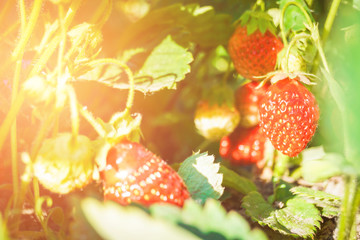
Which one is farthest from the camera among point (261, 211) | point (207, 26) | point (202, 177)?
point (207, 26)

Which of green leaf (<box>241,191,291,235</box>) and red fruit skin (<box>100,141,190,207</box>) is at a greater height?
red fruit skin (<box>100,141,190,207</box>)

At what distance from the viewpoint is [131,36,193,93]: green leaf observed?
0.85 m

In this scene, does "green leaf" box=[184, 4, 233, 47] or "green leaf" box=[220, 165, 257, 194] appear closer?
"green leaf" box=[220, 165, 257, 194]

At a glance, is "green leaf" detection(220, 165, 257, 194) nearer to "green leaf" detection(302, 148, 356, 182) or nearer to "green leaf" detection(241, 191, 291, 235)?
"green leaf" detection(241, 191, 291, 235)

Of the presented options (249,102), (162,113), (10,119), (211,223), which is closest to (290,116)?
(249,102)

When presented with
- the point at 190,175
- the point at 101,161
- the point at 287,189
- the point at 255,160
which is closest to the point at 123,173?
the point at 101,161

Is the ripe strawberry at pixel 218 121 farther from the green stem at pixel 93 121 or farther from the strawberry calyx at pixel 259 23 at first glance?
the green stem at pixel 93 121

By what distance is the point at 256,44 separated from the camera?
0.97 metres

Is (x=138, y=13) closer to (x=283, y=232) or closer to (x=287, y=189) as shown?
(x=287, y=189)

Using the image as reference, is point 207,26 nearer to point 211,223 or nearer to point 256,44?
point 256,44

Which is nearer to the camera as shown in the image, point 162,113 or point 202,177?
point 202,177

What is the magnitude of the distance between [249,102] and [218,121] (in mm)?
97

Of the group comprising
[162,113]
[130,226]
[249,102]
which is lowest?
[162,113]

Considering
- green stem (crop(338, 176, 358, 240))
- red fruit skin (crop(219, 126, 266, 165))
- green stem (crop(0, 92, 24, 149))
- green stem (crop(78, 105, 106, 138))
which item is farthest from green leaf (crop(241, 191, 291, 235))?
green stem (crop(0, 92, 24, 149))
